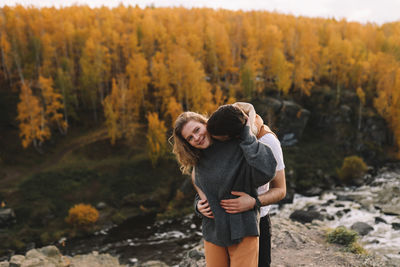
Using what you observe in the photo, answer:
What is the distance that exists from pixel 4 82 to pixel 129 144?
2524 centimetres

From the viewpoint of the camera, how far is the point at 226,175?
3266 mm

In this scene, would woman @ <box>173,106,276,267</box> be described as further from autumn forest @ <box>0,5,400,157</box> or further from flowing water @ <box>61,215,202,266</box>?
autumn forest @ <box>0,5,400,157</box>

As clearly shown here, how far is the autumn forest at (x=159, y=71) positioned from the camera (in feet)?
121

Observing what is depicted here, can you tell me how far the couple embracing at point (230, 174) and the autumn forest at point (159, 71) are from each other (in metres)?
28.6

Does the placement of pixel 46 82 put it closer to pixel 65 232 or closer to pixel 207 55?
pixel 65 232

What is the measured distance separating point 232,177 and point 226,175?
0.23 feet

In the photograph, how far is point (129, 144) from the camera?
3625 cm

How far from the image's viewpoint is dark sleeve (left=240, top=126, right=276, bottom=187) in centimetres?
305

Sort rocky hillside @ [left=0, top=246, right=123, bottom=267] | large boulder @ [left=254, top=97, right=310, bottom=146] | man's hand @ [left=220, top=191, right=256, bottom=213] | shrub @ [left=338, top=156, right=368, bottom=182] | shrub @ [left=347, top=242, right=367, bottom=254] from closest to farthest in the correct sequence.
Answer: man's hand @ [left=220, top=191, right=256, bottom=213]
shrub @ [left=347, top=242, right=367, bottom=254]
rocky hillside @ [left=0, top=246, right=123, bottom=267]
shrub @ [left=338, top=156, right=368, bottom=182]
large boulder @ [left=254, top=97, right=310, bottom=146]

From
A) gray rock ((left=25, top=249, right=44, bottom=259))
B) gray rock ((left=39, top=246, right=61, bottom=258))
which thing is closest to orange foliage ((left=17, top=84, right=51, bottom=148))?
gray rock ((left=39, top=246, right=61, bottom=258))

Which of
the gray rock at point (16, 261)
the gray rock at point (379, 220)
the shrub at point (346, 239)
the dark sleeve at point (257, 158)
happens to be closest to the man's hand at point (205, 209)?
the dark sleeve at point (257, 158)

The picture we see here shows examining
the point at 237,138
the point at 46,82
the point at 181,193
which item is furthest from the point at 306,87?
the point at 237,138

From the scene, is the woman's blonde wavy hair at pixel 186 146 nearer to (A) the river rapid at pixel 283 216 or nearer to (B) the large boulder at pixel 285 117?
(A) the river rapid at pixel 283 216

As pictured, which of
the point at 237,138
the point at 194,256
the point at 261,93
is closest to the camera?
the point at 237,138
